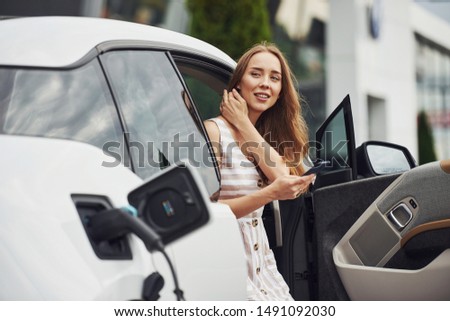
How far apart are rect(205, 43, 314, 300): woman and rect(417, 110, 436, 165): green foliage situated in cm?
1748

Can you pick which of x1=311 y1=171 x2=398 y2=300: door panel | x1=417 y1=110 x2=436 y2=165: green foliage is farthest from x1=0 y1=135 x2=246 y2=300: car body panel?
x1=417 y1=110 x2=436 y2=165: green foliage

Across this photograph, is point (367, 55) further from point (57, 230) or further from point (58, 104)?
point (57, 230)

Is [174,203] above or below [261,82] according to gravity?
below

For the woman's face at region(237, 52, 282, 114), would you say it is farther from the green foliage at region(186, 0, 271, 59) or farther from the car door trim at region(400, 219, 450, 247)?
the green foliage at region(186, 0, 271, 59)

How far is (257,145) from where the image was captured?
242 cm

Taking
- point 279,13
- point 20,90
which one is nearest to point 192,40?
point 20,90

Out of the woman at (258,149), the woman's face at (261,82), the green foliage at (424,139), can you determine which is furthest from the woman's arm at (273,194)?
the green foliage at (424,139)

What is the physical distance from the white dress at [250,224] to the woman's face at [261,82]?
0.18 m

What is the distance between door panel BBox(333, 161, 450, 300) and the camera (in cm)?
246

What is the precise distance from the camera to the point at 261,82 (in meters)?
2.55

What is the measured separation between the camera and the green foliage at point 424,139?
64.4 feet

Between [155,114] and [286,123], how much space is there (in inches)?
37.0

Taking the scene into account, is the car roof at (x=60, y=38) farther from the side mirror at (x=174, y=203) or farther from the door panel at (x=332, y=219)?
the door panel at (x=332, y=219)

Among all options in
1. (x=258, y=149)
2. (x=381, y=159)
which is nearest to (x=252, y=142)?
(x=258, y=149)
